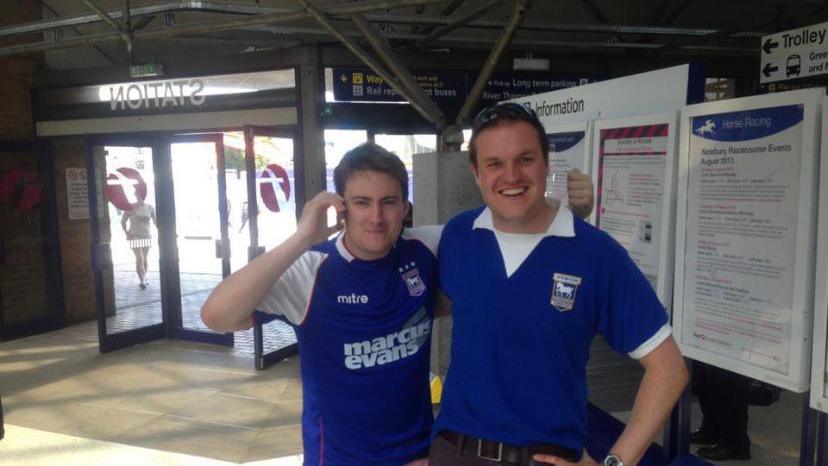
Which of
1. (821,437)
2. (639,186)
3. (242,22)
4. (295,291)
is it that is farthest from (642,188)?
(242,22)

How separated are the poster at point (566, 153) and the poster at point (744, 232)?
0.74 meters

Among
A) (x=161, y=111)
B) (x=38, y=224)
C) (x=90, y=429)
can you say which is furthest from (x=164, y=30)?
(x=38, y=224)

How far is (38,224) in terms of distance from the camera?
314 inches

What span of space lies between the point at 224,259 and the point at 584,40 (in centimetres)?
493

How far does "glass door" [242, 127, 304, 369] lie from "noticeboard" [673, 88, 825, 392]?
14.4 feet

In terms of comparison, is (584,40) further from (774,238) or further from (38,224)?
(38,224)

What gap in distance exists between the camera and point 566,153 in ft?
11.0

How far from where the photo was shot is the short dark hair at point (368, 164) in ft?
5.93

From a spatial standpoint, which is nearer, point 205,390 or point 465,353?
point 465,353

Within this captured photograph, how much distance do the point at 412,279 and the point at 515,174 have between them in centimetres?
52

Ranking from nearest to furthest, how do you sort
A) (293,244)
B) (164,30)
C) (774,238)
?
(293,244), (774,238), (164,30)

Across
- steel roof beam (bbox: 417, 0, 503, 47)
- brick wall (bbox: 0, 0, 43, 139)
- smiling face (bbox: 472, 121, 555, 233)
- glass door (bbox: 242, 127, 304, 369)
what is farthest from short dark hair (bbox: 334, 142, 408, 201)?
brick wall (bbox: 0, 0, 43, 139)

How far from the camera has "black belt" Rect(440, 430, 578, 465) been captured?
60.6 inches

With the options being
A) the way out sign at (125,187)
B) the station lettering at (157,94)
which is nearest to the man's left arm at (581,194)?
Result: the station lettering at (157,94)
